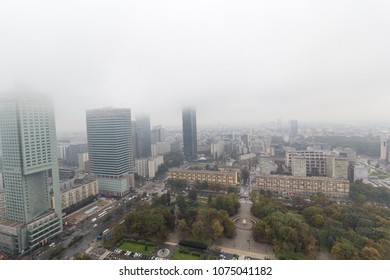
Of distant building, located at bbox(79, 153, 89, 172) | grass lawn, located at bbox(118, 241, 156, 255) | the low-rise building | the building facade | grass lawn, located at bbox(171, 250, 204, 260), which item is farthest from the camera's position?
the low-rise building

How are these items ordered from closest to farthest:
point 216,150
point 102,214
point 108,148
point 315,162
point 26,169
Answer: point 26,169 < point 102,214 < point 108,148 < point 315,162 < point 216,150

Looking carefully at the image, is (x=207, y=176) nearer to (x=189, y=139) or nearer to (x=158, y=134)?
(x=189, y=139)

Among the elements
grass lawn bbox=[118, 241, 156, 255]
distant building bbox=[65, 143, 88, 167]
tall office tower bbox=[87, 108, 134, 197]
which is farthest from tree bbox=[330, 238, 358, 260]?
distant building bbox=[65, 143, 88, 167]

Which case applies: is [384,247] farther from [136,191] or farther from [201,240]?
[136,191]

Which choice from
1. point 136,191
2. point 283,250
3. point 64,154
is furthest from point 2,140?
point 64,154

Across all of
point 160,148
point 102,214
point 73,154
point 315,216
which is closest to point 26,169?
point 102,214

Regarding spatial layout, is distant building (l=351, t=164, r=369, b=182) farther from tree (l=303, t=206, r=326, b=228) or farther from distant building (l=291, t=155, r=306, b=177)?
tree (l=303, t=206, r=326, b=228)

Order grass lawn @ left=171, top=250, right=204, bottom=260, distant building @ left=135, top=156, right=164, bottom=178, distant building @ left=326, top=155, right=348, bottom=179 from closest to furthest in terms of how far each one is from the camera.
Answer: grass lawn @ left=171, top=250, right=204, bottom=260 → distant building @ left=326, top=155, right=348, bottom=179 → distant building @ left=135, top=156, right=164, bottom=178
